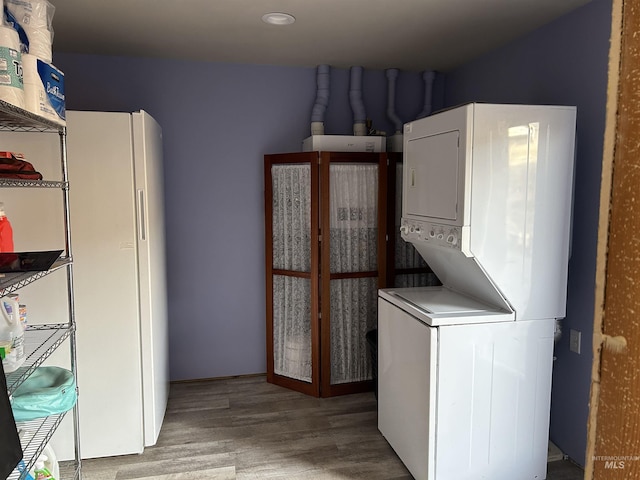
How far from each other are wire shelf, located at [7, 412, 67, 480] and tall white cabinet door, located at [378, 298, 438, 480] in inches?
60.8

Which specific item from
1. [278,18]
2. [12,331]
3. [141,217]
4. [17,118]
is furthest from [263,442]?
[278,18]

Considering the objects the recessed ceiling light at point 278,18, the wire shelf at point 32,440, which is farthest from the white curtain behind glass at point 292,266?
the wire shelf at point 32,440

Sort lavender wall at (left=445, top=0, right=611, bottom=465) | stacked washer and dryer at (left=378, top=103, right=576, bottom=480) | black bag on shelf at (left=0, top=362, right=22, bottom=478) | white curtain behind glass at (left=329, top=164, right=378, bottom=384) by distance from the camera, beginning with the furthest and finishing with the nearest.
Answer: white curtain behind glass at (left=329, top=164, right=378, bottom=384)
lavender wall at (left=445, top=0, right=611, bottom=465)
stacked washer and dryer at (left=378, top=103, right=576, bottom=480)
black bag on shelf at (left=0, top=362, right=22, bottom=478)

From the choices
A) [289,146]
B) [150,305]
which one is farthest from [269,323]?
[289,146]

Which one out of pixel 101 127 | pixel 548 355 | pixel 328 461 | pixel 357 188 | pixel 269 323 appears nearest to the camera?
pixel 548 355

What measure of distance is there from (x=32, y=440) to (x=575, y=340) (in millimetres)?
2545

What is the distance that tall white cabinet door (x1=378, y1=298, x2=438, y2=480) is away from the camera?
2109mm

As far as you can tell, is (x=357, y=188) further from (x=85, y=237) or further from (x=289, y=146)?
(x=85, y=237)

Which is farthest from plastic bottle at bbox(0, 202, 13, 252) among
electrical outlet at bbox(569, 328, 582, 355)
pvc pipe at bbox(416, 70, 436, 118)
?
pvc pipe at bbox(416, 70, 436, 118)

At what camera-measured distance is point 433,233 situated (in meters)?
2.25

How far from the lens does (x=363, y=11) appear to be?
241 cm

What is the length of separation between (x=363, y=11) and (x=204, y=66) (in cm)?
144

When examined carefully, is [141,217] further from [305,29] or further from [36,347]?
[305,29]

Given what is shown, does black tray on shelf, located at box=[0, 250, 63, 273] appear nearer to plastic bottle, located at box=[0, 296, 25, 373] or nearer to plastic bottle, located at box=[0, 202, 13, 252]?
plastic bottle, located at box=[0, 202, 13, 252]
